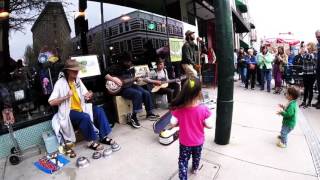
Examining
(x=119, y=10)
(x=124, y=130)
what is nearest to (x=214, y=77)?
(x=119, y=10)

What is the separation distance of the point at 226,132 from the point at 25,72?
3.61 metres

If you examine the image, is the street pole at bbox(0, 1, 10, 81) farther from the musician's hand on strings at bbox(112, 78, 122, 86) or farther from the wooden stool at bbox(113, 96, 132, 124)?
the wooden stool at bbox(113, 96, 132, 124)

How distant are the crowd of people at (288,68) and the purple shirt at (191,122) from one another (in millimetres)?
4792

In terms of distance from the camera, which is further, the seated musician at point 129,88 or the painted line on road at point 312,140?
the seated musician at point 129,88

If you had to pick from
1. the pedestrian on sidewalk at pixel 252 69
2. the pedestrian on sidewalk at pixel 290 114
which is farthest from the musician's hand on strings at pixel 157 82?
the pedestrian on sidewalk at pixel 252 69

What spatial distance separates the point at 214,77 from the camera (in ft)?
27.8

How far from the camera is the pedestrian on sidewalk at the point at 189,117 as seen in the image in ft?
7.86

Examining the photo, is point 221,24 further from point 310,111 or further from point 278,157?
point 310,111

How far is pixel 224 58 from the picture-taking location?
331cm

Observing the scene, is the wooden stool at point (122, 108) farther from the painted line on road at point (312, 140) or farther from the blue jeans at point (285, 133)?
the painted line on road at point (312, 140)

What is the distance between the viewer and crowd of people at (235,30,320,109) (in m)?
5.95

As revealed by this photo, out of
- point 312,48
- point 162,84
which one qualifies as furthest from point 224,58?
point 312,48

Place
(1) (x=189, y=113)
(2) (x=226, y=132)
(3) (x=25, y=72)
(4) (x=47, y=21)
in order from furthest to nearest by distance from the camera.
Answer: (4) (x=47, y=21) → (3) (x=25, y=72) → (2) (x=226, y=132) → (1) (x=189, y=113)

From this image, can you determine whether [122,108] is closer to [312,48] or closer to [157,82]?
[157,82]
